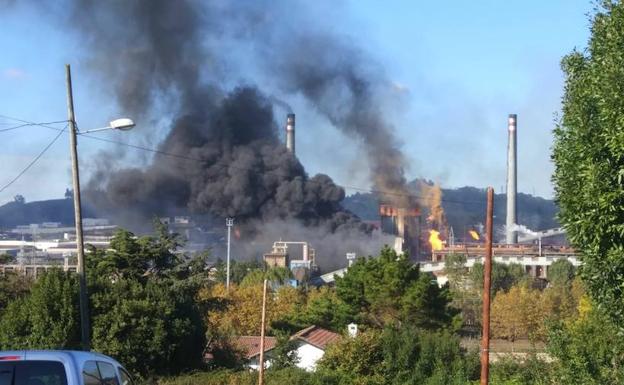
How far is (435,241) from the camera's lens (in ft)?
528

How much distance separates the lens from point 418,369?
37719 mm

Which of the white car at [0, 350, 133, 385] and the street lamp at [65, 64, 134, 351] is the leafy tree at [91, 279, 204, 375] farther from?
the white car at [0, 350, 133, 385]

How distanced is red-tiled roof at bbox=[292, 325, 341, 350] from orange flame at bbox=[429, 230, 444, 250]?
11094 cm

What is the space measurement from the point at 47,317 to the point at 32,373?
19.3 metres

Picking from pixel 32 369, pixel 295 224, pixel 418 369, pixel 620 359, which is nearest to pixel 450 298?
pixel 418 369

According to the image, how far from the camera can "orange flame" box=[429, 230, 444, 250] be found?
159 m

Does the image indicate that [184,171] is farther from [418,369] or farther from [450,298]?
[418,369]

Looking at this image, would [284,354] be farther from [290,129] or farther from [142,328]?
[290,129]

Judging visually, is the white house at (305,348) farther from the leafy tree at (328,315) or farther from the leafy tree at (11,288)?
the leafy tree at (11,288)

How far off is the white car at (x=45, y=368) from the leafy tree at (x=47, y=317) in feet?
59.3

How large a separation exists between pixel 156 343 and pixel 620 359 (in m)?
17.6

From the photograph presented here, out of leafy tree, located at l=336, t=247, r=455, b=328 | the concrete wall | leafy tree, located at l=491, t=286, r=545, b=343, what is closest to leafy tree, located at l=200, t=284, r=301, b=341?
leafy tree, located at l=336, t=247, r=455, b=328

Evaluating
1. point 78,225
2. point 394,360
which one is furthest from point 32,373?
point 394,360

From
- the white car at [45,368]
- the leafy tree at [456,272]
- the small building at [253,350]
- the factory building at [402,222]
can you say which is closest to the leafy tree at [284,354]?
the small building at [253,350]
